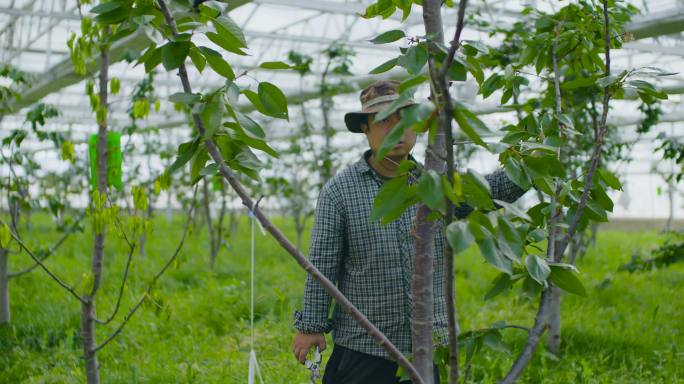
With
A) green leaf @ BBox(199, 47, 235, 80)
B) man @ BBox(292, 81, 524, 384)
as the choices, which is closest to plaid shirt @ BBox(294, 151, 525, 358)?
man @ BBox(292, 81, 524, 384)

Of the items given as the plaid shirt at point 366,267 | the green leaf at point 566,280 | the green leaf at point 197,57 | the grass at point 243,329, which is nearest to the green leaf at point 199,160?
the green leaf at point 197,57

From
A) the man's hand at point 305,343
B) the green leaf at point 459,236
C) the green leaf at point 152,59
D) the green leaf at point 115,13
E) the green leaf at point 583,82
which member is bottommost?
the man's hand at point 305,343

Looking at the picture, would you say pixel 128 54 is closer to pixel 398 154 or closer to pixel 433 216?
pixel 398 154

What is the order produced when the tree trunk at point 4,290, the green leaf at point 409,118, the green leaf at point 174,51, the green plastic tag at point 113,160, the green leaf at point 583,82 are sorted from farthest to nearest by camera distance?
the tree trunk at point 4,290 → the green plastic tag at point 113,160 → the green leaf at point 583,82 → the green leaf at point 174,51 → the green leaf at point 409,118

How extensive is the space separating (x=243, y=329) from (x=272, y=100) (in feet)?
12.0

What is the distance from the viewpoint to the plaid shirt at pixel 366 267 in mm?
2029

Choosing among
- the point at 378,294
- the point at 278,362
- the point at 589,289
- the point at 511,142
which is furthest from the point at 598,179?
the point at 589,289

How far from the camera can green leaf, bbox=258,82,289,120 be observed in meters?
1.06

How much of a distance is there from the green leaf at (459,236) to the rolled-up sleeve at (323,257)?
1.18 m

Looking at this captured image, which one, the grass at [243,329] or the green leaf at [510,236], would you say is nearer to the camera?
the green leaf at [510,236]

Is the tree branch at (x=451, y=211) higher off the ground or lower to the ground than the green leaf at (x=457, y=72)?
A: lower

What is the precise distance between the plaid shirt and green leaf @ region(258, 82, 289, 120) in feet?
3.21

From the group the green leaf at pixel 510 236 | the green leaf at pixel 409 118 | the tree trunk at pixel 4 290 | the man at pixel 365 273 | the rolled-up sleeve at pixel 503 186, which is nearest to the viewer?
the green leaf at pixel 409 118

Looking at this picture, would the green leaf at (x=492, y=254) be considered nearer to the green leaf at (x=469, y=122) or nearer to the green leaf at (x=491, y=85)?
the green leaf at (x=469, y=122)
